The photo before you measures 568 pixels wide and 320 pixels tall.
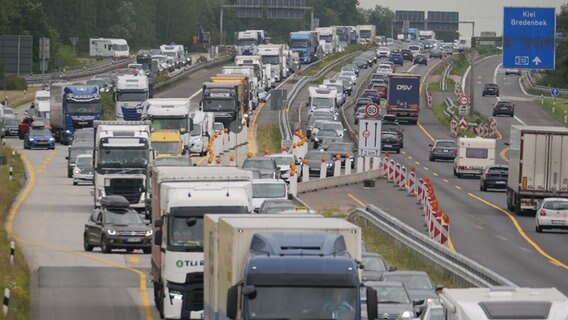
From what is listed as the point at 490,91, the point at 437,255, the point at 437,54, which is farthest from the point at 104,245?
the point at 437,54

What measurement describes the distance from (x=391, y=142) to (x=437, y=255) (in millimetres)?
49196

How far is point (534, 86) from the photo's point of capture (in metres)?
148

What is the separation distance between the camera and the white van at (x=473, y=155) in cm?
7412

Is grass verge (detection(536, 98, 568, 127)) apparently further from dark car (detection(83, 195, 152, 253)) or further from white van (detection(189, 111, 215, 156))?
dark car (detection(83, 195, 152, 253))

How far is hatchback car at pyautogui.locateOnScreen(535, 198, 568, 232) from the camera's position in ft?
170

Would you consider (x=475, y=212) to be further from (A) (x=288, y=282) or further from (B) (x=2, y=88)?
(B) (x=2, y=88)

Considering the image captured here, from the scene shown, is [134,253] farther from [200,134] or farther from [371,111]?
[200,134]

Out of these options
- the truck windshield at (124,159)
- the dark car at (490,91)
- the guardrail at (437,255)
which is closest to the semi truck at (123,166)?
the truck windshield at (124,159)

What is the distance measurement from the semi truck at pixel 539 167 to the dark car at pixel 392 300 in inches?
1171

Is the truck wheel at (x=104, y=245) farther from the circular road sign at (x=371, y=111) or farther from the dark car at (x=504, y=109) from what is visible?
the dark car at (x=504, y=109)

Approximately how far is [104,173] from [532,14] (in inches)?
645

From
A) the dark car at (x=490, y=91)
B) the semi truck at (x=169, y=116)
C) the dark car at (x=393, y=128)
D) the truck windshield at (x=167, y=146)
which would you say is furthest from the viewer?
the dark car at (x=490, y=91)

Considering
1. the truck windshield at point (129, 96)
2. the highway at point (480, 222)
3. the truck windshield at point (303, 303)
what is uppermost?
the truck windshield at point (303, 303)

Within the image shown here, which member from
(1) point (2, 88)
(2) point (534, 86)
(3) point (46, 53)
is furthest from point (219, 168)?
(2) point (534, 86)
